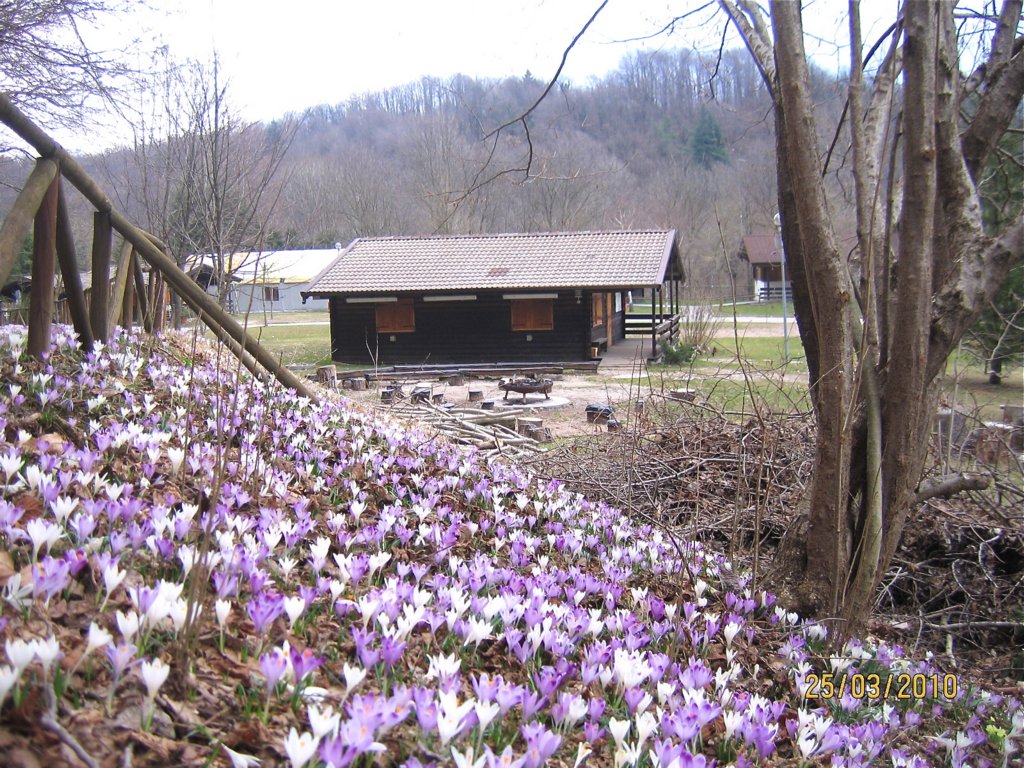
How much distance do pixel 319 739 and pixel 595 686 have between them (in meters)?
1.02

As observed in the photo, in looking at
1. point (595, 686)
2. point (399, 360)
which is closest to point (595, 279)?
point (399, 360)

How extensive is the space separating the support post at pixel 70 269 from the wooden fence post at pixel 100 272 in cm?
23

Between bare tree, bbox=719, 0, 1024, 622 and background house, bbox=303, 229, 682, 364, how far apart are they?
978 inches

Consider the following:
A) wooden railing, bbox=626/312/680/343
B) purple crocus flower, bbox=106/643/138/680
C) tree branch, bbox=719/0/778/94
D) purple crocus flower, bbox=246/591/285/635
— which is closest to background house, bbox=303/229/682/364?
wooden railing, bbox=626/312/680/343

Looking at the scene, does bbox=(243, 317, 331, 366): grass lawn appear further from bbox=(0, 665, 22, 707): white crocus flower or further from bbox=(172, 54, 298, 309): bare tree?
bbox=(0, 665, 22, 707): white crocus flower

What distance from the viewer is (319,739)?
5.26 feet

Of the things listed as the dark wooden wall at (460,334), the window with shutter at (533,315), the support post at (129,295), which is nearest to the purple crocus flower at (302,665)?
the support post at (129,295)

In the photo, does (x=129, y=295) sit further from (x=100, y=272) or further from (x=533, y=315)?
(x=533, y=315)

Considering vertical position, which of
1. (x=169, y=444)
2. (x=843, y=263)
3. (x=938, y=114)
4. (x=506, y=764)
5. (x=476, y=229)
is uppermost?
(x=476, y=229)

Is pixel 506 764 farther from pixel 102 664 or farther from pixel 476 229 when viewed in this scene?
pixel 476 229

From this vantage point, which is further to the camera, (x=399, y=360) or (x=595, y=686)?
(x=399, y=360)

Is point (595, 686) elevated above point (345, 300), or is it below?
below

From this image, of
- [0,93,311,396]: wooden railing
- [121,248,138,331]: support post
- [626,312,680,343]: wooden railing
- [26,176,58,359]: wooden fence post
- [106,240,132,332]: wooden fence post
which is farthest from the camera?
[626,312,680,343]: wooden railing

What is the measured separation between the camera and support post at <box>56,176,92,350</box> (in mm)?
4699
